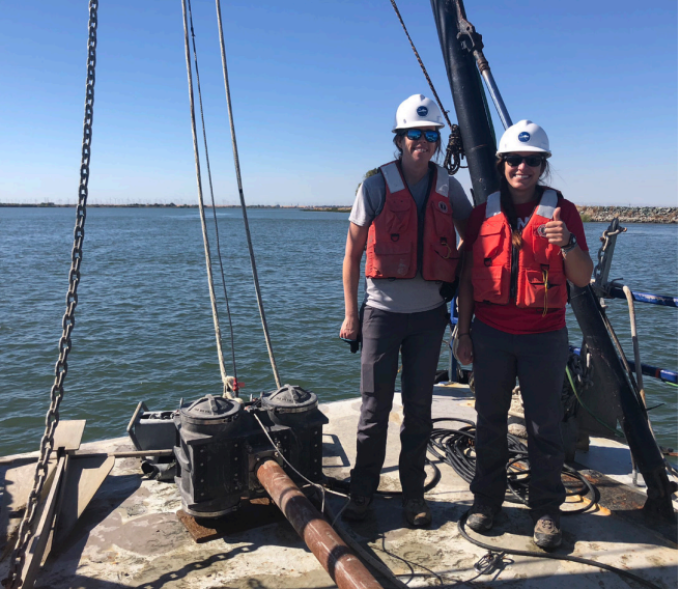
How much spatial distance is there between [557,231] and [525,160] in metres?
0.43

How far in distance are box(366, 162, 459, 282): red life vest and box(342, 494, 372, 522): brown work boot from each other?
1.29 meters

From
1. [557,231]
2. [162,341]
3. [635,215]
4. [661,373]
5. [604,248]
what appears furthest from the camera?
[635,215]

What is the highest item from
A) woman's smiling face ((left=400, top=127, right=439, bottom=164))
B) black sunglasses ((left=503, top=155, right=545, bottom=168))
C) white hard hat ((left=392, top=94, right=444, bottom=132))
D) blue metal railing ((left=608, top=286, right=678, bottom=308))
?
white hard hat ((left=392, top=94, right=444, bottom=132))

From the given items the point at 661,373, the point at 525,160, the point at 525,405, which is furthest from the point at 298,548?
the point at 661,373

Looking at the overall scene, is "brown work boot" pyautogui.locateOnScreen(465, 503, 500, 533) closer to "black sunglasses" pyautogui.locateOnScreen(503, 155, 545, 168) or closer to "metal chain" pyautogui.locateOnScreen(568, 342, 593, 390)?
"metal chain" pyautogui.locateOnScreen(568, 342, 593, 390)

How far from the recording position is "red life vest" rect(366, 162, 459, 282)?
2.87m

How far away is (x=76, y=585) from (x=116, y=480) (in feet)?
3.38

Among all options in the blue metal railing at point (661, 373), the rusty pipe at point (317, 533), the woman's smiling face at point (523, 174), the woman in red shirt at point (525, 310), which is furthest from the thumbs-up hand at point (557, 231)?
the rusty pipe at point (317, 533)

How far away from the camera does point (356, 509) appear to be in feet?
9.89

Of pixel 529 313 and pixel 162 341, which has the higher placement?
pixel 529 313

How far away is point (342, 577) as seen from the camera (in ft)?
6.79

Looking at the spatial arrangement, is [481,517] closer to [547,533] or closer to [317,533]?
[547,533]

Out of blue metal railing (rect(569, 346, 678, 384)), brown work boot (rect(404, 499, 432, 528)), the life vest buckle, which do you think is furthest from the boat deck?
the life vest buckle

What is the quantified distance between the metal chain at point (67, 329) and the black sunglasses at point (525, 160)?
2157 mm
